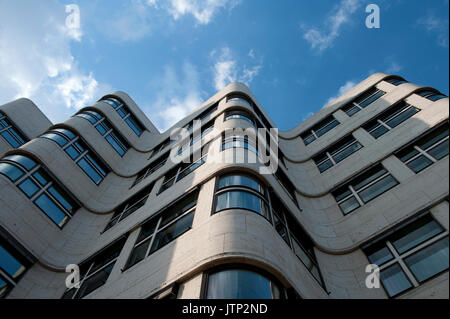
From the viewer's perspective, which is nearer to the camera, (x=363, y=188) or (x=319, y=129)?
(x=363, y=188)

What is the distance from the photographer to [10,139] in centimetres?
2172

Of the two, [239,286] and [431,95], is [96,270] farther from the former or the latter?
[431,95]

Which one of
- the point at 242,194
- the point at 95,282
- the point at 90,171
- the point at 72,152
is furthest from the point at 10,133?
the point at 242,194

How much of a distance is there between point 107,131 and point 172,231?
15071mm

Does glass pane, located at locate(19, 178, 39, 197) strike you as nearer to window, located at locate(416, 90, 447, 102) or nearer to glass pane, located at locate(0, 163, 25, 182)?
glass pane, located at locate(0, 163, 25, 182)

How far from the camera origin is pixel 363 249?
10719 mm

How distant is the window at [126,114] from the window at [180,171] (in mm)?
12389

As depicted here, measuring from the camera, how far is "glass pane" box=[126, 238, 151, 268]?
424 inches

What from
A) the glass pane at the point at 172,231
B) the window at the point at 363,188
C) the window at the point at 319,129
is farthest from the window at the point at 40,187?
the window at the point at 319,129

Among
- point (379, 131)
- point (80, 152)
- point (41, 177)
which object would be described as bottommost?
point (41, 177)

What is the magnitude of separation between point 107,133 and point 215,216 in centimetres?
1659

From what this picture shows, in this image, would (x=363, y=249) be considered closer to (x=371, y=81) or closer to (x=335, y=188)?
(x=335, y=188)

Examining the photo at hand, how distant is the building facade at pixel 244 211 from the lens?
8.27 metres

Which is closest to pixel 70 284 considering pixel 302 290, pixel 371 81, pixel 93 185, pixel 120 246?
pixel 120 246
